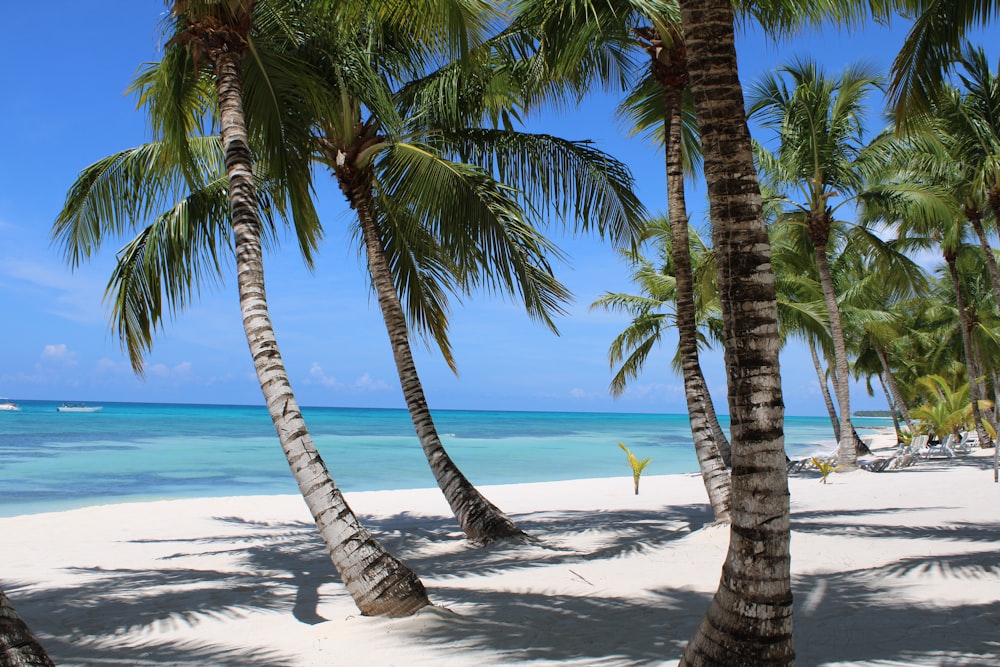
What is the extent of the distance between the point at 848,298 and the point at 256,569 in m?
23.0

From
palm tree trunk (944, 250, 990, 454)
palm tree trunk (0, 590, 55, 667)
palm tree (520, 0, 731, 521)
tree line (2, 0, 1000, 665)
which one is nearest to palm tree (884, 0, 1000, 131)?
tree line (2, 0, 1000, 665)

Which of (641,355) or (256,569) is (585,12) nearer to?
(256,569)

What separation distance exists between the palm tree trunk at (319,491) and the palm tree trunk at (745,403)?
2335 millimetres

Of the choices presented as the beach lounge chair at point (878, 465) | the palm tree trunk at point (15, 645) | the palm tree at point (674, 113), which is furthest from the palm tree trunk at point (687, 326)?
the beach lounge chair at point (878, 465)

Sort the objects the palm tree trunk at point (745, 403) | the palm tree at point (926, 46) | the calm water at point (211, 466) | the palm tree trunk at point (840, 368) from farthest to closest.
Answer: the calm water at point (211, 466) → the palm tree trunk at point (840, 368) → the palm tree at point (926, 46) → the palm tree trunk at point (745, 403)

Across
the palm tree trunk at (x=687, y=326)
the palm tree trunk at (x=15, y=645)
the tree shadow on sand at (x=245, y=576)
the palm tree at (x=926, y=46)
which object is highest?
the palm tree at (x=926, y=46)

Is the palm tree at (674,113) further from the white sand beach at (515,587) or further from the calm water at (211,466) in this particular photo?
the calm water at (211,466)

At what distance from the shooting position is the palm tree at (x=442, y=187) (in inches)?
316

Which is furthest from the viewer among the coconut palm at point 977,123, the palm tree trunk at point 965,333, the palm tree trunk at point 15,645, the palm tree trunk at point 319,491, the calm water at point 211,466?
the palm tree trunk at point 965,333

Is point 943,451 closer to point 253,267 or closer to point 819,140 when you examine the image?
point 819,140

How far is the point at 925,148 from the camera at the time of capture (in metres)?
14.1

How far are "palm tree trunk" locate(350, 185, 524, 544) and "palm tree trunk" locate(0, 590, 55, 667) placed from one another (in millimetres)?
6084

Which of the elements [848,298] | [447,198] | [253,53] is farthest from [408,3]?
[848,298]

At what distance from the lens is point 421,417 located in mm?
8781
